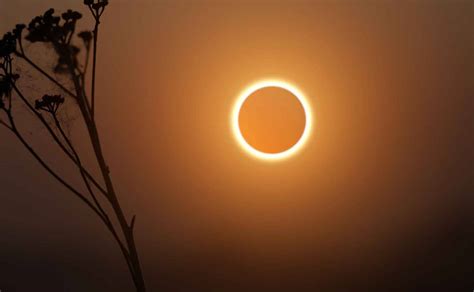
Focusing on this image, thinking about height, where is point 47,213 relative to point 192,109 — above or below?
below

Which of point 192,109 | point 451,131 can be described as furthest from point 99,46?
point 451,131

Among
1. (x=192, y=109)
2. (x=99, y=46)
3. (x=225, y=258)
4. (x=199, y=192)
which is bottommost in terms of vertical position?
(x=225, y=258)

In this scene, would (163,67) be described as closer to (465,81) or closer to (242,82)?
(242,82)

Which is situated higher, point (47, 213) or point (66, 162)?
point (66, 162)

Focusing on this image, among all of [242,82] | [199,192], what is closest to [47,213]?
[199,192]

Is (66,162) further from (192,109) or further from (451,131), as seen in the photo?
(451,131)
